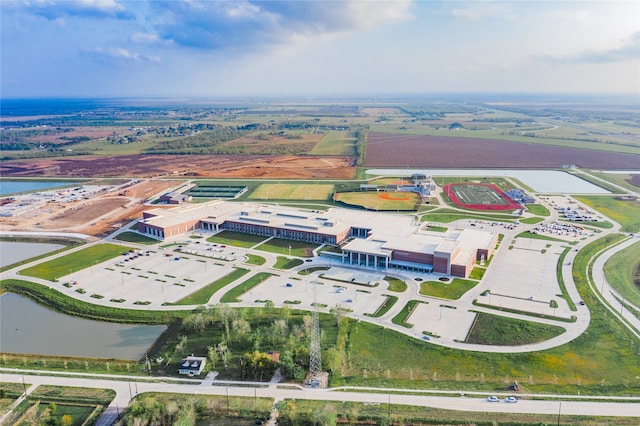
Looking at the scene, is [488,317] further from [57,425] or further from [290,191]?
[290,191]

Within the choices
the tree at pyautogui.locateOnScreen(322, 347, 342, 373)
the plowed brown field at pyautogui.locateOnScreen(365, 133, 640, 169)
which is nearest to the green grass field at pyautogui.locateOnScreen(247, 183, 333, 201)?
the plowed brown field at pyautogui.locateOnScreen(365, 133, 640, 169)

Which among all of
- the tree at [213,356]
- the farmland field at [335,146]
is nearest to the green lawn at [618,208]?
the tree at [213,356]

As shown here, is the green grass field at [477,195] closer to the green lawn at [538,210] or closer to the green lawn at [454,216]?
the green lawn at [538,210]

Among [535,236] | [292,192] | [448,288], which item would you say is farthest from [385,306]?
[292,192]

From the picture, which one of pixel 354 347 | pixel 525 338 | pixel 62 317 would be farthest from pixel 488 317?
pixel 62 317

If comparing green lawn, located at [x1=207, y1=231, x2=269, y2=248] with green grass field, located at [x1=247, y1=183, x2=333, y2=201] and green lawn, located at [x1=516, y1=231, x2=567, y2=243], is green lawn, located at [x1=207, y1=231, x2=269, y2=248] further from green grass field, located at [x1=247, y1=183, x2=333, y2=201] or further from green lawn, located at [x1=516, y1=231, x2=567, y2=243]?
green lawn, located at [x1=516, y1=231, x2=567, y2=243]

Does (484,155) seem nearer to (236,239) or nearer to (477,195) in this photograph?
(477,195)
